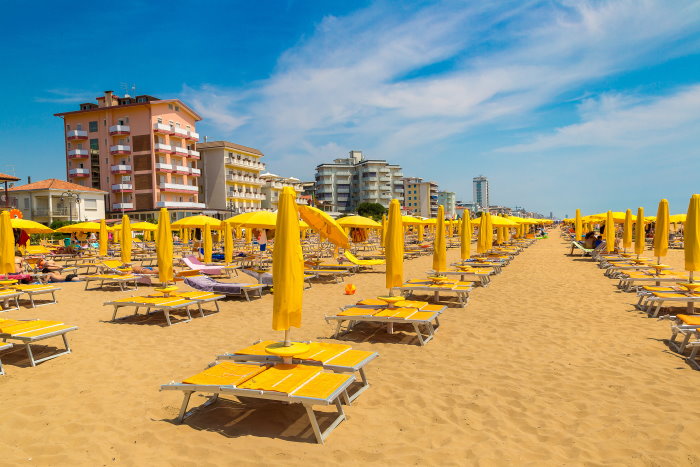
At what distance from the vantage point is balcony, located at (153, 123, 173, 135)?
5066cm

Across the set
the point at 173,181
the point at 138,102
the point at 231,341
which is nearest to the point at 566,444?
the point at 231,341

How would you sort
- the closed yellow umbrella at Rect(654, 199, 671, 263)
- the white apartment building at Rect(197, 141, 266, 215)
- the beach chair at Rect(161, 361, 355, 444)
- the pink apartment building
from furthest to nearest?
the white apartment building at Rect(197, 141, 266, 215) → the pink apartment building → the closed yellow umbrella at Rect(654, 199, 671, 263) → the beach chair at Rect(161, 361, 355, 444)

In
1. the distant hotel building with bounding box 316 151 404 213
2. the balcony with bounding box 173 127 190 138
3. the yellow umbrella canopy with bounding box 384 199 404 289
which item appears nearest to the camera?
the yellow umbrella canopy with bounding box 384 199 404 289

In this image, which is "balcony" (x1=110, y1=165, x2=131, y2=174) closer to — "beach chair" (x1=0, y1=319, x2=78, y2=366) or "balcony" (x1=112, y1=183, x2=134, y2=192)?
"balcony" (x1=112, y1=183, x2=134, y2=192)

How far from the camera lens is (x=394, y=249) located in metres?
8.00

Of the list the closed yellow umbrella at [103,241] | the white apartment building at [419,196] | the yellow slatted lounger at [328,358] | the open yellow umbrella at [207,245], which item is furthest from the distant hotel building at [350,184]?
the yellow slatted lounger at [328,358]

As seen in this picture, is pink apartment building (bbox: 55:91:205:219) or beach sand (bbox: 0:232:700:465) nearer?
beach sand (bbox: 0:232:700:465)

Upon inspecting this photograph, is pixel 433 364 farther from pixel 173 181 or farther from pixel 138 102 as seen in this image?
pixel 138 102

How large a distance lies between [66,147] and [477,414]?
6274cm

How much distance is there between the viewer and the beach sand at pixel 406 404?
3.82 m

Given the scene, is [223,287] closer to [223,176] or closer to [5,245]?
[5,245]

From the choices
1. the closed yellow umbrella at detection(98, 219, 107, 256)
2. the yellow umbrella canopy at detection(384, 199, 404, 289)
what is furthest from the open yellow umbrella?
the yellow umbrella canopy at detection(384, 199, 404, 289)

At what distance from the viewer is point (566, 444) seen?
3.96 metres

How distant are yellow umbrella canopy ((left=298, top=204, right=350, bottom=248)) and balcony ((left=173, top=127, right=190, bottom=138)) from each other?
150 feet
